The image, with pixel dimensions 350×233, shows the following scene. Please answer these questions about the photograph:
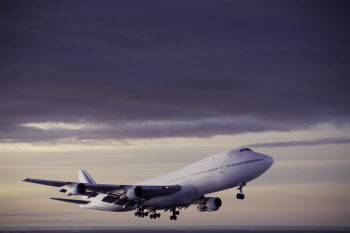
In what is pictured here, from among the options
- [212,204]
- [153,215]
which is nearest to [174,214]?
[153,215]

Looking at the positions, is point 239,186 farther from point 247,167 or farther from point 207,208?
point 207,208

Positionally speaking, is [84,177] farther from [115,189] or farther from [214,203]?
[214,203]

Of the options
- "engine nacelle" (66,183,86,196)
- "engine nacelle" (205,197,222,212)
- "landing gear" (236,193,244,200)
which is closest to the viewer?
"landing gear" (236,193,244,200)

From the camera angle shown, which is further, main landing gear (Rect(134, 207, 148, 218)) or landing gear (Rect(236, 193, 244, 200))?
main landing gear (Rect(134, 207, 148, 218))

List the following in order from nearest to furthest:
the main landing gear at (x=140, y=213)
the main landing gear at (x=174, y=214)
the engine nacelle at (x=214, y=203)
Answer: the main landing gear at (x=140, y=213) < the engine nacelle at (x=214, y=203) < the main landing gear at (x=174, y=214)

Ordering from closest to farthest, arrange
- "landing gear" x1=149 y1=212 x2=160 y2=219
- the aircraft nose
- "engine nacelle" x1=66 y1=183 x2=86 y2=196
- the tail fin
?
the aircraft nose < "engine nacelle" x1=66 y1=183 x2=86 y2=196 < "landing gear" x1=149 y1=212 x2=160 y2=219 < the tail fin

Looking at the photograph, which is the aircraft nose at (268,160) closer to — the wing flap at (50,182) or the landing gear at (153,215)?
the landing gear at (153,215)

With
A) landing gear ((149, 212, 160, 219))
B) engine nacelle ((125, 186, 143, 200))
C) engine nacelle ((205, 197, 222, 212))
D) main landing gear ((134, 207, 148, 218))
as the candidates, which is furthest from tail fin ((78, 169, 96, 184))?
engine nacelle ((205, 197, 222, 212))

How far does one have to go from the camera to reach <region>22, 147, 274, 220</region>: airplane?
56.0 m

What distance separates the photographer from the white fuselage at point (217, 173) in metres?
55.6

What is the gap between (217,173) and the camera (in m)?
57.5

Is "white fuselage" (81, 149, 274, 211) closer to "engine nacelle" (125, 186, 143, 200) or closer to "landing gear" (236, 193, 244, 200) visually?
"landing gear" (236, 193, 244, 200)

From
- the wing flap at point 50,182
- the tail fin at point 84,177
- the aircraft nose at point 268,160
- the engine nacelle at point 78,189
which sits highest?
the tail fin at point 84,177

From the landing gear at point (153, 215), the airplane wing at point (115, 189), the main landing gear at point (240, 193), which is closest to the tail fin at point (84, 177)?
the airplane wing at point (115, 189)
